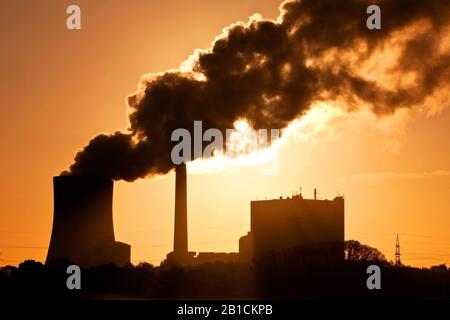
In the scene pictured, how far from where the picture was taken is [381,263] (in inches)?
3797

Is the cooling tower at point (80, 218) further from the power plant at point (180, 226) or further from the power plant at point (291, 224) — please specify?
the power plant at point (291, 224)

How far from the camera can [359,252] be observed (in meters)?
106

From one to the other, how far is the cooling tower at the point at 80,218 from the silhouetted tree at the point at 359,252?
29.7 meters

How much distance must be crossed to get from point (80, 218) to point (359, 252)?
38.3m

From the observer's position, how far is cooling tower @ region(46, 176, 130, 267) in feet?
247

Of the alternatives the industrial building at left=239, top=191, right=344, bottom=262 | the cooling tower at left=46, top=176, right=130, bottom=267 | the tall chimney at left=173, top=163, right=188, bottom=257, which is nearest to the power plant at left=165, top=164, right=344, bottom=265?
the industrial building at left=239, top=191, right=344, bottom=262

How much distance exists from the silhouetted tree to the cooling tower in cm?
2967

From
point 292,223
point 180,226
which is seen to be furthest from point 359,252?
point 180,226

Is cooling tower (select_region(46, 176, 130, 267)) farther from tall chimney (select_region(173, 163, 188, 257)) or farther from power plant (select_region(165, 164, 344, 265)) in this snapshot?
power plant (select_region(165, 164, 344, 265))

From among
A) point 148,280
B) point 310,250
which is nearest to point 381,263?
point 310,250
